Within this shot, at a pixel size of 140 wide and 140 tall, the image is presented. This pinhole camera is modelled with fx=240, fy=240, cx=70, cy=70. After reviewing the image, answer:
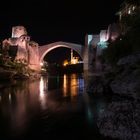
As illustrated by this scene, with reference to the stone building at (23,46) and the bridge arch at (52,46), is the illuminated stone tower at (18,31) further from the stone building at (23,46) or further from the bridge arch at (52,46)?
the bridge arch at (52,46)

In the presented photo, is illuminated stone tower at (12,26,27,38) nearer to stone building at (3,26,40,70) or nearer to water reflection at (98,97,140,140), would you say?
stone building at (3,26,40,70)

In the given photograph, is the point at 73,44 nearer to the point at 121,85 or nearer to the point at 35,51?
the point at 35,51

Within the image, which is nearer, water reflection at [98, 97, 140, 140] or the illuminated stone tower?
water reflection at [98, 97, 140, 140]

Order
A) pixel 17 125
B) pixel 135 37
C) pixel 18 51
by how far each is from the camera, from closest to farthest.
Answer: pixel 135 37, pixel 17 125, pixel 18 51


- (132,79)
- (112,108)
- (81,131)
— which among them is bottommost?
(81,131)

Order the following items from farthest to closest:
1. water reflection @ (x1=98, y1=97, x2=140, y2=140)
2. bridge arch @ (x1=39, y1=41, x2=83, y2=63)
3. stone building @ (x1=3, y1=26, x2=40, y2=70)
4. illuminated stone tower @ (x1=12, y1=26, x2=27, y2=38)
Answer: bridge arch @ (x1=39, y1=41, x2=83, y2=63) < illuminated stone tower @ (x1=12, y1=26, x2=27, y2=38) < stone building @ (x1=3, y1=26, x2=40, y2=70) < water reflection @ (x1=98, y1=97, x2=140, y2=140)

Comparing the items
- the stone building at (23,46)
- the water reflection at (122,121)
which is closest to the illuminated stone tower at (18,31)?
the stone building at (23,46)

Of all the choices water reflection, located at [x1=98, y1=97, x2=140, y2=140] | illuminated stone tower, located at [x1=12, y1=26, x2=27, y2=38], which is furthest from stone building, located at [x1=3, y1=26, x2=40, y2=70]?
water reflection, located at [x1=98, y1=97, x2=140, y2=140]

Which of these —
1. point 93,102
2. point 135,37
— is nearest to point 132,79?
point 93,102

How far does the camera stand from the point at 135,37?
30.1 ft

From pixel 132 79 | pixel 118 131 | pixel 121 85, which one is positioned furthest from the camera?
pixel 121 85

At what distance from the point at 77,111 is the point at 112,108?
5.31m

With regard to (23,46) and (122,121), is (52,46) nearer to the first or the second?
(23,46)

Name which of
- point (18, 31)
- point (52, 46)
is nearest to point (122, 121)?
point (18, 31)
